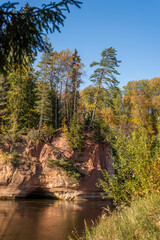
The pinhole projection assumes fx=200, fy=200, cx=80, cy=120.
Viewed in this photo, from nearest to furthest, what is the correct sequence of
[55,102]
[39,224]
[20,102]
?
1. [39,224]
2. [20,102]
3. [55,102]

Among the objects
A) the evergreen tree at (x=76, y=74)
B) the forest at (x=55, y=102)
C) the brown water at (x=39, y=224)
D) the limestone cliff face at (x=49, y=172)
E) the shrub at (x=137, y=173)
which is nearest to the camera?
the shrub at (x=137, y=173)

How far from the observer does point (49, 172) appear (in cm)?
2762

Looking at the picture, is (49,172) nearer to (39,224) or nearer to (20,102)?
(20,102)

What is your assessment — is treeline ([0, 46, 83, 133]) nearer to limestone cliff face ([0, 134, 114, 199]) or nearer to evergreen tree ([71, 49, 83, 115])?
evergreen tree ([71, 49, 83, 115])

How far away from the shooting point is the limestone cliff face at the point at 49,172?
25.6 m

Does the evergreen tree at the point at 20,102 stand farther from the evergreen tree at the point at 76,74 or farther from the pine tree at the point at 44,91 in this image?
the evergreen tree at the point at 76,74

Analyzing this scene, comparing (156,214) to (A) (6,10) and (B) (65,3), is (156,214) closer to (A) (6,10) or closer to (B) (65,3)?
(B) (65,3)

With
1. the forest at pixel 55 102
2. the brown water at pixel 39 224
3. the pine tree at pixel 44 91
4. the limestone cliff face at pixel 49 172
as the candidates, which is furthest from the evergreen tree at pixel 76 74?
the brown water at pixel 39 224

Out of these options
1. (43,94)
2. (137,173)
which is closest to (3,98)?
(43,94)

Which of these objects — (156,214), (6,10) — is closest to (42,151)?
(156,214)

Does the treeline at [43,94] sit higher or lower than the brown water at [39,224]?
higher

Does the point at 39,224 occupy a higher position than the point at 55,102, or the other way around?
the point at 55,102

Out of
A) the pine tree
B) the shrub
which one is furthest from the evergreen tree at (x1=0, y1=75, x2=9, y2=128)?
the shrub

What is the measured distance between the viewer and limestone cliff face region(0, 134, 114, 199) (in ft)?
83.9
